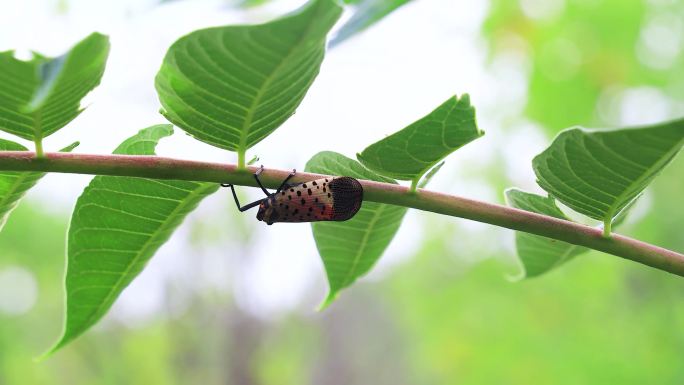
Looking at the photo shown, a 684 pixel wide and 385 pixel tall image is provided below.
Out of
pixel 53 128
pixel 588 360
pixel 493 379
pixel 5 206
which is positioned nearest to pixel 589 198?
pixel 53 128

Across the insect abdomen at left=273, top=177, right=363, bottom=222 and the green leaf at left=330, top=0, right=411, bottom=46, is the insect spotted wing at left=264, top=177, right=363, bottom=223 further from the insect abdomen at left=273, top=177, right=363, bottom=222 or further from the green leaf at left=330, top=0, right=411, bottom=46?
the green leaf at left=330, top=0, right=411, bottom=46

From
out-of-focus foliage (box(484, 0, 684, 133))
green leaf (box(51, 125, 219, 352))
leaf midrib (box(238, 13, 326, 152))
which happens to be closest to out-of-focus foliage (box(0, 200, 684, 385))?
out-of-focus foliage (box(484, 0, 684, 133))

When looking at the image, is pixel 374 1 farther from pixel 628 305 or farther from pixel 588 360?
pixel 628 305

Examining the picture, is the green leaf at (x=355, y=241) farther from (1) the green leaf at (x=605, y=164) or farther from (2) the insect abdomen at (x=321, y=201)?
(1) the green leaf at (x=605, y=164)

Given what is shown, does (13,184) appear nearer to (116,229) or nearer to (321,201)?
(116,229)

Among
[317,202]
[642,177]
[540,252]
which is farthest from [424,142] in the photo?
[540,252]
